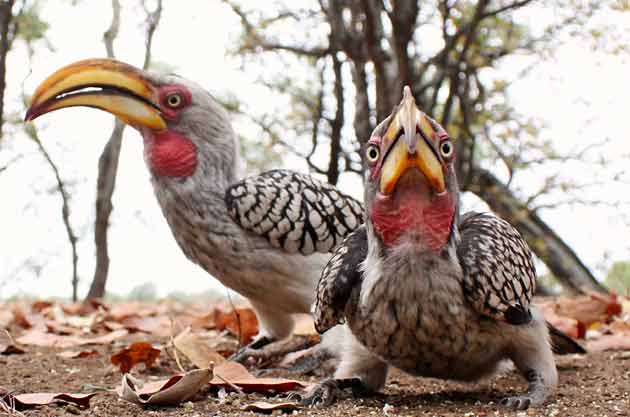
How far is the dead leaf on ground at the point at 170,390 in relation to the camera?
6.66 feet

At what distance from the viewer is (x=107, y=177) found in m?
6.84

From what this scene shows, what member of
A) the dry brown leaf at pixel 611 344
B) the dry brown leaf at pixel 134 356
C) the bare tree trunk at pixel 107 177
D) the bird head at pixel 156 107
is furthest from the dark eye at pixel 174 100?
the bare tree trunk at pixel 107 177

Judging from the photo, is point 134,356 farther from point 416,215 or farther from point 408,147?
point 408,147

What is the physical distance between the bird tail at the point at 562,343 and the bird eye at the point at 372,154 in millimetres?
1085

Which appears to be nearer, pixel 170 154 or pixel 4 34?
pixel 170 154

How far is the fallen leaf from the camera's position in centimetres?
203

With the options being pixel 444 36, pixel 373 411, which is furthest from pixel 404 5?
pixel 373 411

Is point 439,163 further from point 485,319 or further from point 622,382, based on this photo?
point 622,382

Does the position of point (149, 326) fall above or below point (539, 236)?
below

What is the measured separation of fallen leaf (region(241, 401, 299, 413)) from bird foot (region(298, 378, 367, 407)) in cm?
7

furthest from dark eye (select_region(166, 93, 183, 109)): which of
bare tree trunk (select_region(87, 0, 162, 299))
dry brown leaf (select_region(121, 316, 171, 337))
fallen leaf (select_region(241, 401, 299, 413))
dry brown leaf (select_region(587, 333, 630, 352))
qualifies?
bare tree trunk (select_region(87, 0, 162, 299))

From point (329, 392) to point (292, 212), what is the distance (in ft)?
3.57

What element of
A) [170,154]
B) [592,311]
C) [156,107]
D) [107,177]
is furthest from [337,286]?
[107,177]

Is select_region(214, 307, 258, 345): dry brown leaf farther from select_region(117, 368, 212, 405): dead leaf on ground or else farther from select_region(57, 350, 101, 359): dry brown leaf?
select_region(117, 368, 212, 405): dead leaf on ground
